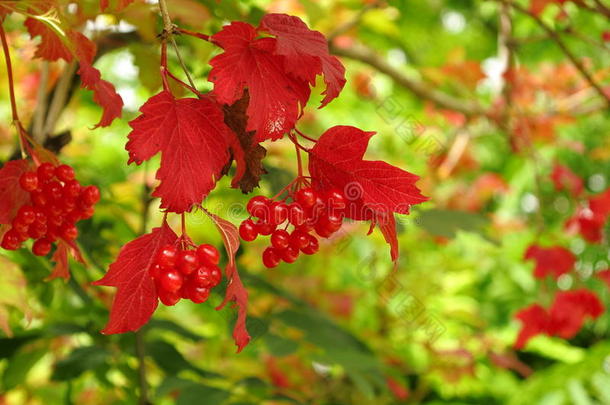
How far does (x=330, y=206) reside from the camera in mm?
488

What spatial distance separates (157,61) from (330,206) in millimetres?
519

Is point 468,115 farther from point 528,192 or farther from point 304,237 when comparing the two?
point 528,192

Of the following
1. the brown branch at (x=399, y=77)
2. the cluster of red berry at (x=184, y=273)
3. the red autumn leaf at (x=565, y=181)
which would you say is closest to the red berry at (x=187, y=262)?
the cluster of red berry at (x=184, y=273)

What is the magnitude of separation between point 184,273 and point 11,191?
8.0 inches

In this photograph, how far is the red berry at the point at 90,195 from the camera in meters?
0.58

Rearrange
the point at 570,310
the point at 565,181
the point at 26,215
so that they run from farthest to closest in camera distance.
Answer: the point at 565,181 < the point at 570,310 < the point at 26,215

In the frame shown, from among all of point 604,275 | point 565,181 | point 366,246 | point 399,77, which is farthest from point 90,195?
point 565,181

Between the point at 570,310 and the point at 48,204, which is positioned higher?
the point at 48,204

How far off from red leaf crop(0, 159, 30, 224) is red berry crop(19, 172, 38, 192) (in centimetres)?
1

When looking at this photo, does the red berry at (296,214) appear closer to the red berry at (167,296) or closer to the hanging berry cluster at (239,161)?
the hanging berry cluster at (239,161)

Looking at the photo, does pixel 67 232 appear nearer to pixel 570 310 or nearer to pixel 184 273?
pixel 184 273

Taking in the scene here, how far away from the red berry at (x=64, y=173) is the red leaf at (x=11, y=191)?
0.03m

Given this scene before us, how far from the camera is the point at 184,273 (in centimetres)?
46

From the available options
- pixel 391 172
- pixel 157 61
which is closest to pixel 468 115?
pixel 157 61
